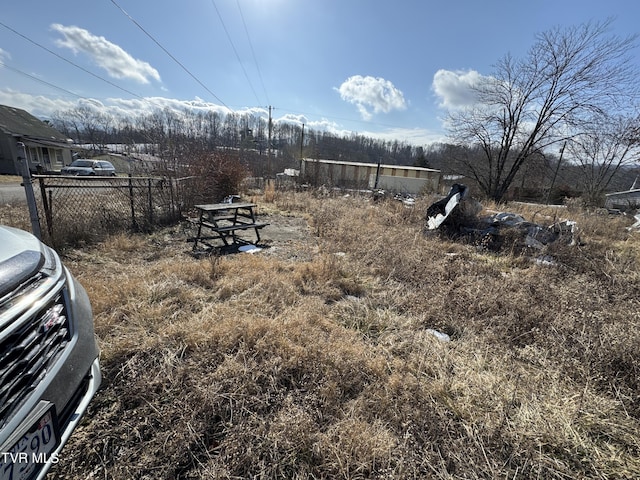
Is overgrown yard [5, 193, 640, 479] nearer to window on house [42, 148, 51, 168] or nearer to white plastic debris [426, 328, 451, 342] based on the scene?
white plastic debris [426, 328, 451, 342]

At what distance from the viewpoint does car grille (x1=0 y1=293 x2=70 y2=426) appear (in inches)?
36.1

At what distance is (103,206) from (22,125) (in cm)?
3029

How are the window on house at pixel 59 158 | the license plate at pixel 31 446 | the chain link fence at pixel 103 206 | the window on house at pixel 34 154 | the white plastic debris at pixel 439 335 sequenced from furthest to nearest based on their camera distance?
the window on house at pixel 59 158 < the window on house at pixel 34 154 < the chain link fence at pixel 103 206 < the white plastic debris at pixel 439 335 < the license plate at pixel 31 446

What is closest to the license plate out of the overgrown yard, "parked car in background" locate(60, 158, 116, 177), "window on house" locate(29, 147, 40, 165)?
the overgrown yard

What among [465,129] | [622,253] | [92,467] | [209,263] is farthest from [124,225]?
[465,129]

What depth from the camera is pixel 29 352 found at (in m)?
1.03

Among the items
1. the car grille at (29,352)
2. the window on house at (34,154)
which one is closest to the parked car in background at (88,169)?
the window on house at (34,154)

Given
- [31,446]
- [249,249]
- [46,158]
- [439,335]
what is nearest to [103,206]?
[249,249]

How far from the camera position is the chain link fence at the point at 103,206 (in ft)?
14.1

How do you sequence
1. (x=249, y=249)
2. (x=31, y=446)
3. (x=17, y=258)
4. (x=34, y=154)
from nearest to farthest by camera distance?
(x=31, y=446) → (x=17, y=258) → (x=249, y=249) → (x=34, y=154)

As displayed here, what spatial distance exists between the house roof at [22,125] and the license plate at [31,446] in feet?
98.6

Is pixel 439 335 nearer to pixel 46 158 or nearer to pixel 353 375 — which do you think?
pixel 353 375

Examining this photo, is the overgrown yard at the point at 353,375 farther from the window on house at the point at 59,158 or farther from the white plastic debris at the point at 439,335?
the window on house at the point at 59,158

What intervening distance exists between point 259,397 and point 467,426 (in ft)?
4.39
